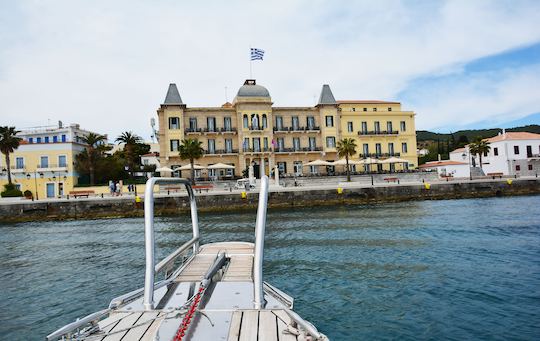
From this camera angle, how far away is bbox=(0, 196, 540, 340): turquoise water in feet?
24.4

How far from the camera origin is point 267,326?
12.7 ft

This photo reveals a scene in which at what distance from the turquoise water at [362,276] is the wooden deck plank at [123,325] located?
4252 millimetres

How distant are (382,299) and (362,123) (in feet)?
166

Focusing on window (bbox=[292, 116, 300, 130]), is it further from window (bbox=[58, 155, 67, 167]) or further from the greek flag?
window (bbox=[58, 155, 67, 167])

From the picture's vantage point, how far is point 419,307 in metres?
8.01

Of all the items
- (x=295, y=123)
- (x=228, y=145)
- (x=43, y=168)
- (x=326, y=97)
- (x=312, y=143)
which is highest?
(x=326, y=97)

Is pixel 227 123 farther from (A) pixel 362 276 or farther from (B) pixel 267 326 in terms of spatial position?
(B) pixel 267 326

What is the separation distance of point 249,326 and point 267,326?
198mm

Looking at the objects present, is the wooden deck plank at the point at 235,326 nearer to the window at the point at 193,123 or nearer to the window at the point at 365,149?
the window at the point at 193,123

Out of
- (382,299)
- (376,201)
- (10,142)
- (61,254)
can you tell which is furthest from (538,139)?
(10,142)

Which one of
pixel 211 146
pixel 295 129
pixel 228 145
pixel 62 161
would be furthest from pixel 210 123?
pixel 62 161

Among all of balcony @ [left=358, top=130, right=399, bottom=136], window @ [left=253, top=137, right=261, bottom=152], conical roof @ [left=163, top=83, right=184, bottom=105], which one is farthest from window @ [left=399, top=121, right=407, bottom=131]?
conical roof @ [left=163, top=83, right=184, bottom=105]

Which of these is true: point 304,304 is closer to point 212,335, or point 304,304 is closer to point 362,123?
point 212,335

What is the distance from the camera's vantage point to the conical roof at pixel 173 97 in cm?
5041
